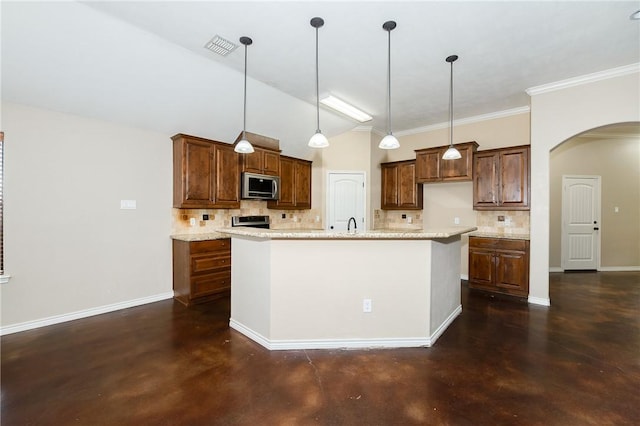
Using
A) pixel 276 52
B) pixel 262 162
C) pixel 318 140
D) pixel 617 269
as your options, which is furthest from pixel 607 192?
pixel 276 52

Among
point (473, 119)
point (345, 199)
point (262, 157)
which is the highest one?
point (473, 119)

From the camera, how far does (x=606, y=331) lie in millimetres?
3021

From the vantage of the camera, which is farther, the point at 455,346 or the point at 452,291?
the point at 452,291

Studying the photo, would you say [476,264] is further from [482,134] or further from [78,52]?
[78,52]

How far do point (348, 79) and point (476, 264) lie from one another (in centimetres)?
348

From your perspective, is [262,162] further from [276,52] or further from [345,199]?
[276,52]

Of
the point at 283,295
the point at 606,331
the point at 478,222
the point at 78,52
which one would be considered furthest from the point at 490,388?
the point at 78,52

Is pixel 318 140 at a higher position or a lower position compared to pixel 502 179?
higher

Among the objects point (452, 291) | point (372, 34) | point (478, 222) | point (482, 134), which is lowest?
point (452, 291)

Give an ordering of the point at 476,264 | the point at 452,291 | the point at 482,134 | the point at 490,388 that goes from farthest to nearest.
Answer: the point at 482,134 → the point at 476,264 → the point at 452,291 → the point at 490,388

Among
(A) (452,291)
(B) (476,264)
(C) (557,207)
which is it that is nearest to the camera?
(A) (452,291)

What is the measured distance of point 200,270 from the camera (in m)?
3.87

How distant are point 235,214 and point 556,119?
4944 millimetres

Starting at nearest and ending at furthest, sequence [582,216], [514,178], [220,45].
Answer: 1. [220,45]
2. [514,178]
3. [582,216]
